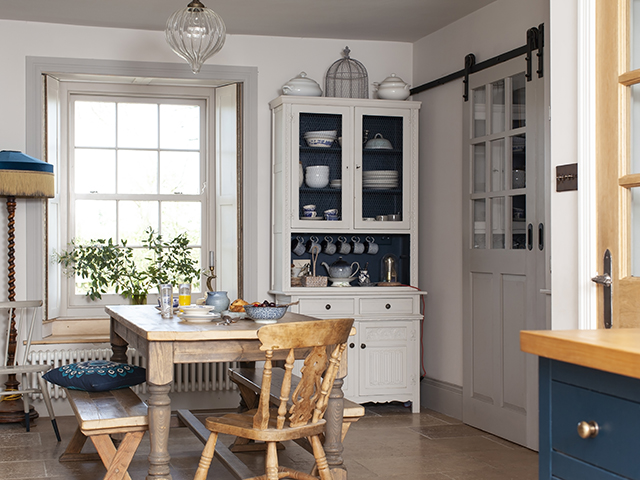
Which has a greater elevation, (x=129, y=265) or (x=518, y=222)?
(x=518, y=222)

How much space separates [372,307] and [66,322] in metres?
2.34

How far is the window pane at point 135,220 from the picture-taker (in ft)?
19.2

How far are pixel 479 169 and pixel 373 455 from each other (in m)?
2.07

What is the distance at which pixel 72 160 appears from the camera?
→ 577cm

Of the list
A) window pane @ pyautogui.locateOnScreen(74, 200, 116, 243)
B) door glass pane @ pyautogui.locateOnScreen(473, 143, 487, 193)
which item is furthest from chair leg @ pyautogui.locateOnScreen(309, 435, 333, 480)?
window pane @ pyautogui.locateOnScreen(74, 200, 116, 243)

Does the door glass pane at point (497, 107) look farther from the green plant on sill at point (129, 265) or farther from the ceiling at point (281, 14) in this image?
the green plant on sill at point (129, 265)

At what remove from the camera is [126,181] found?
586cm

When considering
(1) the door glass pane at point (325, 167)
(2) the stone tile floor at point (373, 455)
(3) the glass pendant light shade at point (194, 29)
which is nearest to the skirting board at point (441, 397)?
(2) the stone tile floor at point (373, 455)

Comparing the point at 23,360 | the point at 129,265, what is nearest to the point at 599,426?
the point at 23,360

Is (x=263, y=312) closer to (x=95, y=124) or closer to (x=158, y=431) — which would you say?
(x=158, y=431)

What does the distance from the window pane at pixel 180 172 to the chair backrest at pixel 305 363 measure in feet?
10.8

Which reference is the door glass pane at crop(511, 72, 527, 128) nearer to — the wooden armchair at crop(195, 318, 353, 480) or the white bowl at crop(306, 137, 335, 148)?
the white bowl at crop(306, 137, 335, 148)

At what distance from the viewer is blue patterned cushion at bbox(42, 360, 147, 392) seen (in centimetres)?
364

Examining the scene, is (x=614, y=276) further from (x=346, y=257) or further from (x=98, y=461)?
(x=346, y=257)
